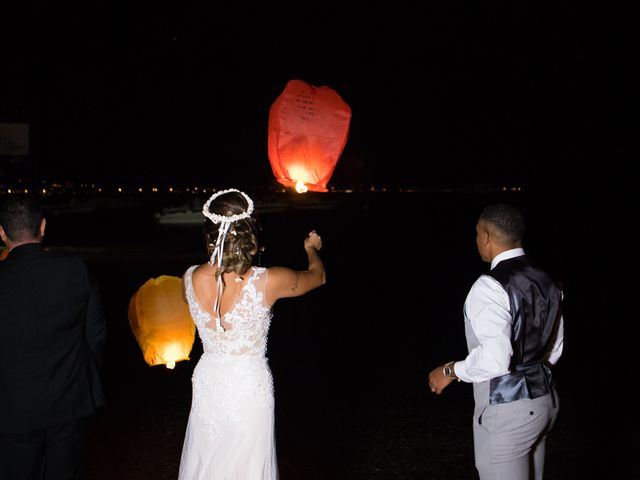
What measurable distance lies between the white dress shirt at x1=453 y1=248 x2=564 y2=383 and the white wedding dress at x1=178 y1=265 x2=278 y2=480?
0.98 m

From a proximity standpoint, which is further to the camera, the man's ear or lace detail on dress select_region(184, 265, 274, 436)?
lace detail on dress select_region(184, 265, 274, 436)

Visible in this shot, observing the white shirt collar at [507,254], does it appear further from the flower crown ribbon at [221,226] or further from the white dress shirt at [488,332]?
the flower crown ribbon at [221,226]

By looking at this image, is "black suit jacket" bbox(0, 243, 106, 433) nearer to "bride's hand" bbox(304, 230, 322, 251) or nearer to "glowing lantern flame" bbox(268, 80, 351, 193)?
"bride's hand" bbox(304, 230, 322, 251)

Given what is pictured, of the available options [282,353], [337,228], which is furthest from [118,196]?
[282,353]

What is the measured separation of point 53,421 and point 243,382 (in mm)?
881

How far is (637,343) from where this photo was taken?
816 cm

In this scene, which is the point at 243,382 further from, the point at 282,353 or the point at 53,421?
the point at 282,353

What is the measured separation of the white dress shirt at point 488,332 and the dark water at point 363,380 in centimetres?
181

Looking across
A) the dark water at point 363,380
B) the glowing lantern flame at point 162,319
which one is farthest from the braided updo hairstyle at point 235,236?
the dark water at point 363,380

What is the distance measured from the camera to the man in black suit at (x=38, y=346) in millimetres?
2885

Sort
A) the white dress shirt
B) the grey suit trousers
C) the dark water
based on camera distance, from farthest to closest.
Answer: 1. the dark water
2. the grey suit trousers
3. the white dress shirt

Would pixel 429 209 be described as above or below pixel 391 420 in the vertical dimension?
above

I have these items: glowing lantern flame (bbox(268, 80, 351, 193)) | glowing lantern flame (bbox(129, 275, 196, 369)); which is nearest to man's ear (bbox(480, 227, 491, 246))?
glowing lantern flame (bbox(268, 80, 351, 193))

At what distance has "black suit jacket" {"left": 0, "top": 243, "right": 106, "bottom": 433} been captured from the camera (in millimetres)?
2875
